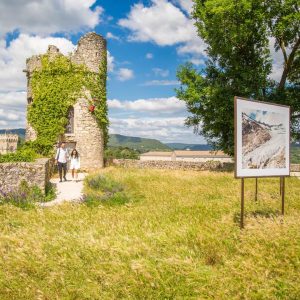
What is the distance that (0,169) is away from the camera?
12.8m

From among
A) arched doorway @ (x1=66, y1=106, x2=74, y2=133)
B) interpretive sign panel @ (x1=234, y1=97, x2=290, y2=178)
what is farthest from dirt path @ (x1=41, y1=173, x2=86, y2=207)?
arched doorway @ (x1=66, y1=106, x2=74, y2=133)

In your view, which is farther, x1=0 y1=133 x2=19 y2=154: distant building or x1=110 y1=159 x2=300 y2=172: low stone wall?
x1=0 y1=133 x2=19 y2=154: distant building

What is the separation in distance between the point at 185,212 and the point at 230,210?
1.22 meters

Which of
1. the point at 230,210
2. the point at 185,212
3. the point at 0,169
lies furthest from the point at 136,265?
the point at 0,169

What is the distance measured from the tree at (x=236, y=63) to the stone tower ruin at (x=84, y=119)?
7.34 metres

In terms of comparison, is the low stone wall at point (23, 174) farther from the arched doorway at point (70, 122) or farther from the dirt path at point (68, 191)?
the arched doorway at point (70, 122)

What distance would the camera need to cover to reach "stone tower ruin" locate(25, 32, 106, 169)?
1029 inches

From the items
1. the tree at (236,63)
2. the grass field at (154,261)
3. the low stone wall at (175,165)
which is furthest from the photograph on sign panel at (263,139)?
the low stone wall at (175,165)

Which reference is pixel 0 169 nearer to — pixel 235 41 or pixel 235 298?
pixel 235 298

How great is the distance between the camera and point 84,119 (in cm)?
2633

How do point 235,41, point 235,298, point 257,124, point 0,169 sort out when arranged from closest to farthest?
point 235,298
point 257,124
point 0,169
point 235,41

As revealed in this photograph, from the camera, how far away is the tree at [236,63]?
20.5 m

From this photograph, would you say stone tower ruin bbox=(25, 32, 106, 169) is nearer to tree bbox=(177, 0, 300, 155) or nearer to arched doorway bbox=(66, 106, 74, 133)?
arched doorway bbox=(66, 106, 74, 133)

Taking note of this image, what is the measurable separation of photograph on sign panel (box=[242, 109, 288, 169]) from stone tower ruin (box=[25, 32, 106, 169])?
2012cm
